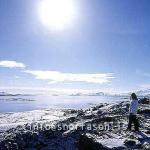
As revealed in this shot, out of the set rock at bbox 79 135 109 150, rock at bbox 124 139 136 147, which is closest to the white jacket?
rock at bbox 124 139 136 147

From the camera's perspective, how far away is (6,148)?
17.0 meters

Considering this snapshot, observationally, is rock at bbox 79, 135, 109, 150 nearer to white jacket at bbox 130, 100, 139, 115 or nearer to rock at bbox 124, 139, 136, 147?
rock at bbox 124, 139, 136, 147

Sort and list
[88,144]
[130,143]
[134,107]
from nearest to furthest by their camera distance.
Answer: [130,143], [88,144], [134,107]

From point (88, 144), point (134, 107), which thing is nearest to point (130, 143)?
point (88, 144)

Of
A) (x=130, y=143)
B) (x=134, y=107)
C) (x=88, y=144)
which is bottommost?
(x=88, y=144)

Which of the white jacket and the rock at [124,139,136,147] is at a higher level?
the white jacket

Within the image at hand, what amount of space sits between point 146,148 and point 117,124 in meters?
6.22

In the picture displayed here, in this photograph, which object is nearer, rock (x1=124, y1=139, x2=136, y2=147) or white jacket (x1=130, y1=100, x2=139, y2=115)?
rock (x1=124, y1=139, x2=136, y2=147)

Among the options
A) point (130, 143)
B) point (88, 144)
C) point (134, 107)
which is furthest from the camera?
point (134, 107)

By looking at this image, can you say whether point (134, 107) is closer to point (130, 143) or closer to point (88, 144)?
point (130, 143)

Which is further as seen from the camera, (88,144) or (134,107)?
(134,107)

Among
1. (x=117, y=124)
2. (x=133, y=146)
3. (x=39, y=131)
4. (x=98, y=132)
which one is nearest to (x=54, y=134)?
(x=39, y=131)

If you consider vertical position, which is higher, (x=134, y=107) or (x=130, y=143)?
(x=134, y=107)

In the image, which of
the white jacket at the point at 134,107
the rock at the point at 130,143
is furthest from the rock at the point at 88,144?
the white jacket at the point at 134,107
